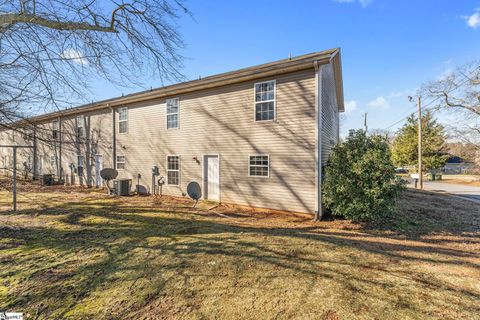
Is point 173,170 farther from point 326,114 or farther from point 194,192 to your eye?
point 326,114

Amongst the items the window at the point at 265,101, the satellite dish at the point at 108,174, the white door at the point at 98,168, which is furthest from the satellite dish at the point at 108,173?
the window at the point at 265,101

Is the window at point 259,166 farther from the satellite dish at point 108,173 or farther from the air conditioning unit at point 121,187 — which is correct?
the satellite dish at point 108,173

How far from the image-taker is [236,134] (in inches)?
361

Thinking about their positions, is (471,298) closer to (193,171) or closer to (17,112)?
(193,171)

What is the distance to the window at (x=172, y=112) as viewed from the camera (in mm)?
11154

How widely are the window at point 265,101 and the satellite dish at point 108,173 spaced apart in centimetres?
903

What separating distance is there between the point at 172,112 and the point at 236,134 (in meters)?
4.16

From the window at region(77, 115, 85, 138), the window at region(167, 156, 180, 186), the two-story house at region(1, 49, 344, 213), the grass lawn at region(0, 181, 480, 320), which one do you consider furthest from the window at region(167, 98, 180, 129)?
the window at region(77, 115, 85, 138)

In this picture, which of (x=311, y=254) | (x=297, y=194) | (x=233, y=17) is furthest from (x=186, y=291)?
(x=233, y=17)

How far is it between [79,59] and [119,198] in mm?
7433

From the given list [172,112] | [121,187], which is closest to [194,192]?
[172,112]

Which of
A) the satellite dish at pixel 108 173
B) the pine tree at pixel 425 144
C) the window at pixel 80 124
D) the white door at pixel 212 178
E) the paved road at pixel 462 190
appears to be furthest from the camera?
the pine tree at pixel 425 144

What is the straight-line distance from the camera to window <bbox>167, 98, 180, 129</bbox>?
36.6ft

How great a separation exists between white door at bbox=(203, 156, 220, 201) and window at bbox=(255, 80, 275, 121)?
9.05ft
